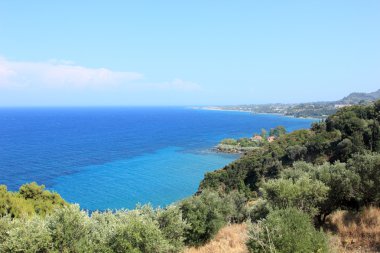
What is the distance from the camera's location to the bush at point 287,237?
8500mm

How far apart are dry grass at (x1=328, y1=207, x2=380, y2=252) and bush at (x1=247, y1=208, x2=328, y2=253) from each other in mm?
2596

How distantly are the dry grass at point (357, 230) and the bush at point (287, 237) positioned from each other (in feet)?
8.52

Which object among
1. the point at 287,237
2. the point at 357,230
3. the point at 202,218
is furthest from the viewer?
the point at 202,218

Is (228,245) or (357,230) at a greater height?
(357,230)

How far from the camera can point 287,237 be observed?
8.69 meters

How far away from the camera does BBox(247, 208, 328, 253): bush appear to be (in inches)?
335

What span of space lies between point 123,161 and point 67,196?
3028 cm

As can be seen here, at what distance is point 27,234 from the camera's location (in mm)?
10875

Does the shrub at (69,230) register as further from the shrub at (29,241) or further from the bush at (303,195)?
the bush at (303,195)

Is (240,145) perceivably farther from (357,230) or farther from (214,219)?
(357,230)

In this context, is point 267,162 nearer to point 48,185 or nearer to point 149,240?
point 48,185

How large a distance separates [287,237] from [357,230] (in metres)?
6.22

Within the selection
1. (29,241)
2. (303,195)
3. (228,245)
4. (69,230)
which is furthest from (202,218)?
(29,241)

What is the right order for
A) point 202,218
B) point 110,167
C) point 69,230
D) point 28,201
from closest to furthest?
point 69,230
point 202,218
point 28,201
point 110,167
